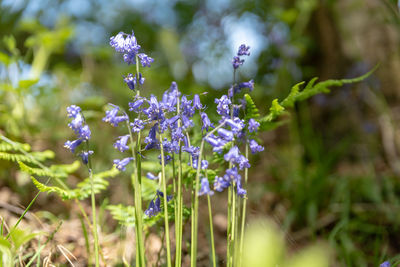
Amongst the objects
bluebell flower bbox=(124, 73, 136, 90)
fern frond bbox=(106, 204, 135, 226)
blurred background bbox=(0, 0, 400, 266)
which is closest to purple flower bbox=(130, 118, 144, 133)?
bluebell flower bbox=(124, 73, 136, 90)

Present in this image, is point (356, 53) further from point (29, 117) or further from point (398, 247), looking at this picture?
point (29, 117)

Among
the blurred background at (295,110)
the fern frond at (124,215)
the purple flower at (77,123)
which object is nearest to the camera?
the purple flower at (77,123)

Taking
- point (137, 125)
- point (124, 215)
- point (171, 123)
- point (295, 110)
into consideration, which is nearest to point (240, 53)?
point (171, 123)

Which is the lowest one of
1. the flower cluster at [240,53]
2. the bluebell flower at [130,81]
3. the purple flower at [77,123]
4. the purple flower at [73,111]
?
the purple flower at [77,123]

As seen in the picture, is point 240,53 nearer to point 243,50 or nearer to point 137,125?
point 243,50

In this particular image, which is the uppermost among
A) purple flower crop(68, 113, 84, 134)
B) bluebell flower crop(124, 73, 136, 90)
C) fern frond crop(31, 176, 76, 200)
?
bluebell flower crop(124, 73, 136, 90)

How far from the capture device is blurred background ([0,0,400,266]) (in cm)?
276

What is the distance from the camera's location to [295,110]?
4566 mm

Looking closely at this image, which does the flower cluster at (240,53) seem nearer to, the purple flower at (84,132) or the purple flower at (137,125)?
the purple flower at (137,125)

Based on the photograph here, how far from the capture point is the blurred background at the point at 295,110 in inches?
109

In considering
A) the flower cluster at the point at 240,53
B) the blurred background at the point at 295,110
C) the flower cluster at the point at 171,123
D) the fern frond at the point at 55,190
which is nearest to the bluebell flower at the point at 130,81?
the flower cluster at the point at 171,123

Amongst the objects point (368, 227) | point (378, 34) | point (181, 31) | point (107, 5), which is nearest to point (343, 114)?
point (378, 34)

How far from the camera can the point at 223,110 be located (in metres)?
1.33

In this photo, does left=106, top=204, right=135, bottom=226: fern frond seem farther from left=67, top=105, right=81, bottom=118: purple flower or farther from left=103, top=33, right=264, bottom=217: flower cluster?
left=67, top=105, right=81, bottom=118: purple flower
